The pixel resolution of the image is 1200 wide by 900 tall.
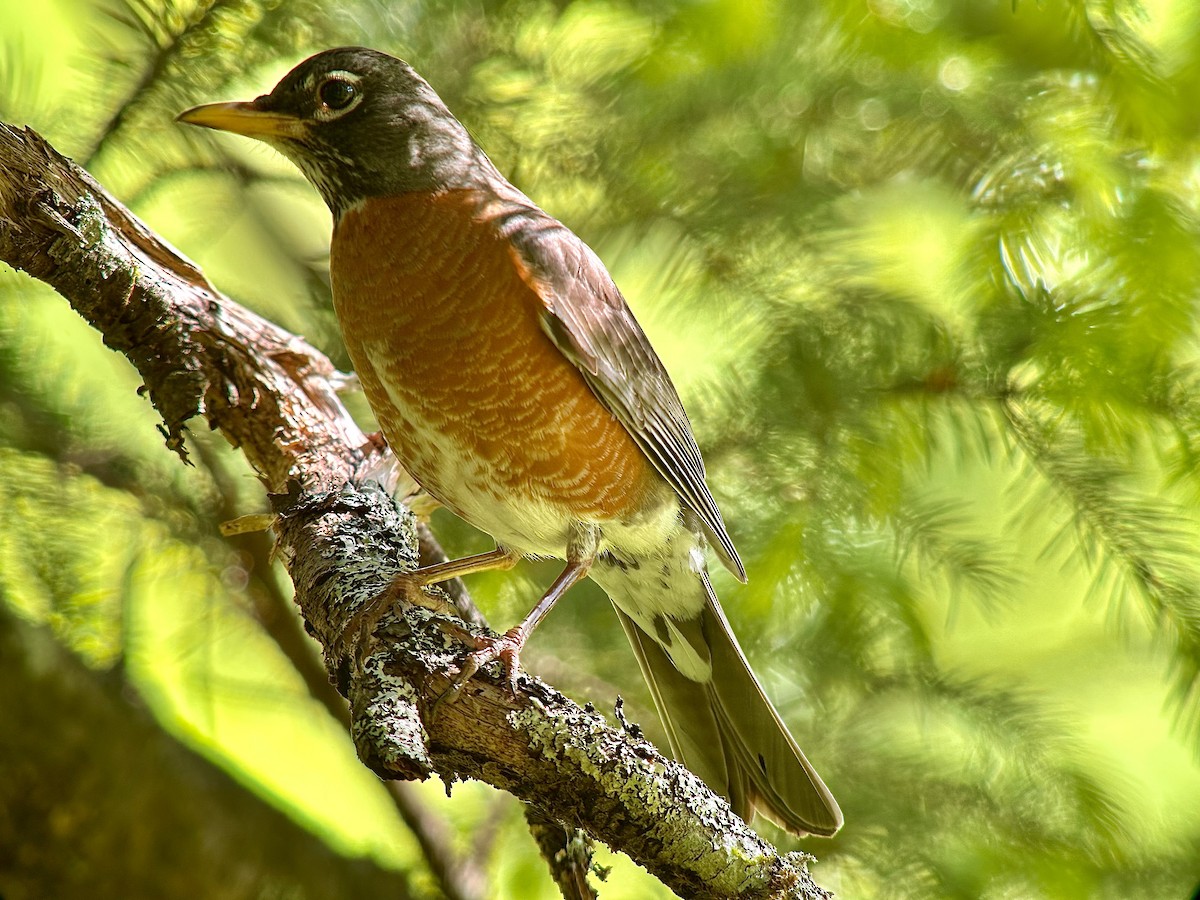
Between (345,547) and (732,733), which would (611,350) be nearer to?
(345,547)

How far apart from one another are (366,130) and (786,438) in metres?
1.35

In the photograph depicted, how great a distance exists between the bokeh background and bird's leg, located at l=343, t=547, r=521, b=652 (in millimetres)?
632

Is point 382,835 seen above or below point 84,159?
below

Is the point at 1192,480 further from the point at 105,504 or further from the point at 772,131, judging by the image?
the point at 105,504

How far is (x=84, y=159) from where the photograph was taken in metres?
2.64

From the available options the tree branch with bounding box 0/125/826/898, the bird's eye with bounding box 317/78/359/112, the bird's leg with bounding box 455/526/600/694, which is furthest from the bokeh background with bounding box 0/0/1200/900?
the bird's leg with bounding box 455/526/600/694

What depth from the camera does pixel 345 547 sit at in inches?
94.5

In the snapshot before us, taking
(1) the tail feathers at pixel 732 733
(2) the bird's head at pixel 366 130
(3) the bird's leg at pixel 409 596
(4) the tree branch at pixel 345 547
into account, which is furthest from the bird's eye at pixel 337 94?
(1) the tail feathers at pixel 732 733

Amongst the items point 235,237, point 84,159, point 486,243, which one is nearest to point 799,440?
point 486,243

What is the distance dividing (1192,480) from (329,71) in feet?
7.42

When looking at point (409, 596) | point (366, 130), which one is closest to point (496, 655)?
point (409, 596)

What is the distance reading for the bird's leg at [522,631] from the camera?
6.31 ft

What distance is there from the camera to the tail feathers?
2.49m

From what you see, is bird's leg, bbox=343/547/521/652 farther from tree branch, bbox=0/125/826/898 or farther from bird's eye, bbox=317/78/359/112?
bird's eye, bbox=317/78/359/112
